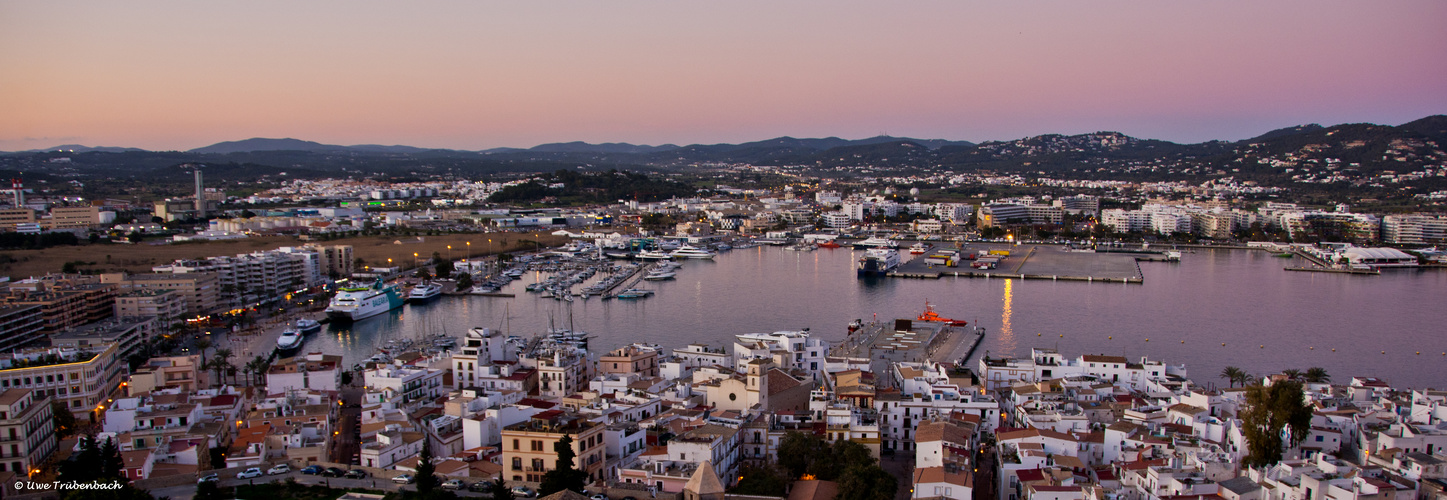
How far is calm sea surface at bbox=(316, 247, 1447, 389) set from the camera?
11133mm

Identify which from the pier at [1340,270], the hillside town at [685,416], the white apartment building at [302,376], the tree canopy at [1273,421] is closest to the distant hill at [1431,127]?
the pier at [1340,270]

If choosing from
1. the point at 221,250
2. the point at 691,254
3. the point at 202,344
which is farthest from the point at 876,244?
the point at 202,344

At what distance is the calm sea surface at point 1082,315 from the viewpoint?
1113cm

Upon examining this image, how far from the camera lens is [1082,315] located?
1402cm

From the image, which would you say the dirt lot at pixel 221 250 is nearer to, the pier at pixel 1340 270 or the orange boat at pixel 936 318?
the orange boat at pixel 936 318

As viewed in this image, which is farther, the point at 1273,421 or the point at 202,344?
the point at 202,344

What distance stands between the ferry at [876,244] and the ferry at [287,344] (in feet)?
55.7

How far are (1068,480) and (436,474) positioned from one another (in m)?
4.03

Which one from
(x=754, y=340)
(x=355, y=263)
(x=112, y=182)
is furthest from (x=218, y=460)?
(x=112, y=182)

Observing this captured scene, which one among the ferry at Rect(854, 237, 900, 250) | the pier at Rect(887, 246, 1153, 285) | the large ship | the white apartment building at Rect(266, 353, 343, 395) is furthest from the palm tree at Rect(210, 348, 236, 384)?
the ferry at Rect(854, 237, 900, 250)

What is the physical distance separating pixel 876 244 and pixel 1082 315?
483 inches

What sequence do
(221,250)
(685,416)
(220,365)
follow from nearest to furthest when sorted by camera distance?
(685,416) < (220,365) < (221,250)

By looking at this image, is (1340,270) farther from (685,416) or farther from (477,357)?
(477,357)

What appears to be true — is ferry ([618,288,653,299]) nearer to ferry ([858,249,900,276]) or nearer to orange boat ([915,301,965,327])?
ferry ([858,249,900,276])
